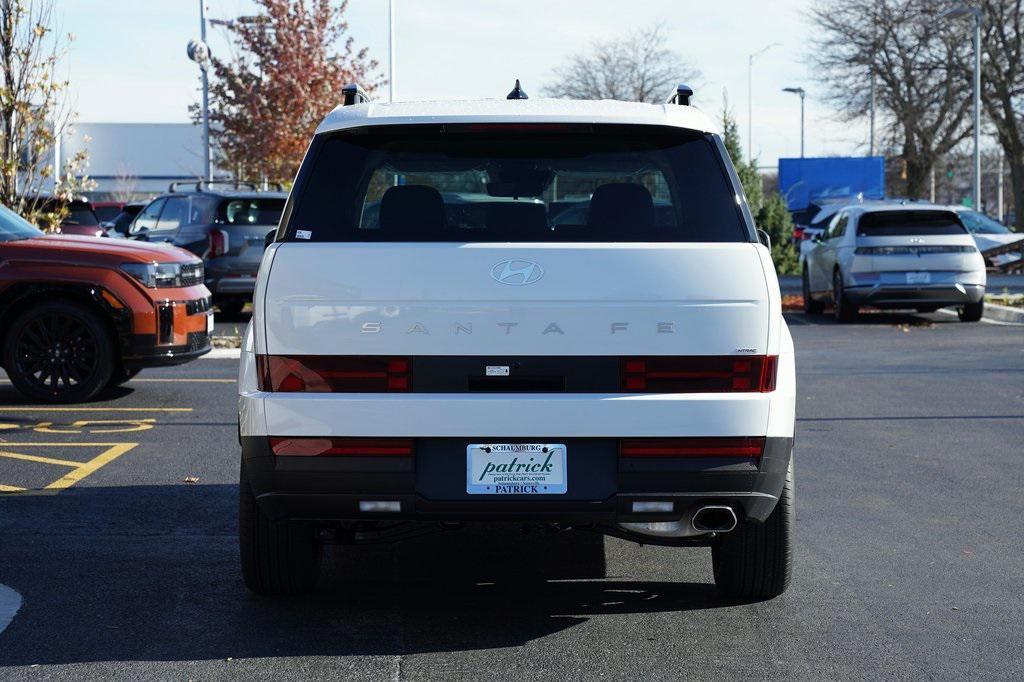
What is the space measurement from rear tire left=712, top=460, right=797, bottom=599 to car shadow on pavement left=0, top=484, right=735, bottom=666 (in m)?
0.12

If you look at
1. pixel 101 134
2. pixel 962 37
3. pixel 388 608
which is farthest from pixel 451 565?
pixel 101 134

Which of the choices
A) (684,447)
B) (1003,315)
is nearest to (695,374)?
(684,447)

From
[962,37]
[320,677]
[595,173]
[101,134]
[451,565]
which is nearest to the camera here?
[320,677]

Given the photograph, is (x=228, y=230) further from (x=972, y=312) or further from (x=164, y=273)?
(x=972, y=312)

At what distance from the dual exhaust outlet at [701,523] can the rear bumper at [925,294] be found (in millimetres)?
15316

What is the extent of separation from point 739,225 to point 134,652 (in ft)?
8.45

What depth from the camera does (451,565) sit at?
261 inches

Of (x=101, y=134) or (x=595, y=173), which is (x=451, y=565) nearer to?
(x=595, y=173)

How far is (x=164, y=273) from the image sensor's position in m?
12.1

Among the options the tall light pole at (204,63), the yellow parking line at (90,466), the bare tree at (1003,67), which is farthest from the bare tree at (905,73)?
the yellow parking line at (90,466)

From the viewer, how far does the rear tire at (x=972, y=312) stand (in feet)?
67.5

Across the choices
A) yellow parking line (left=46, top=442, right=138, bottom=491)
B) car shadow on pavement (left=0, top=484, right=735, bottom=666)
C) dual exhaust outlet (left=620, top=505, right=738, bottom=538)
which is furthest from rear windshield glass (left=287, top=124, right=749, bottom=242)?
yellow parking line (left=46, top=442, right=138, bottom=491)

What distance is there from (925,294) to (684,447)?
1579 centimetres

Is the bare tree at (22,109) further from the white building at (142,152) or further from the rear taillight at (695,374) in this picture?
the white building at (142,152)
